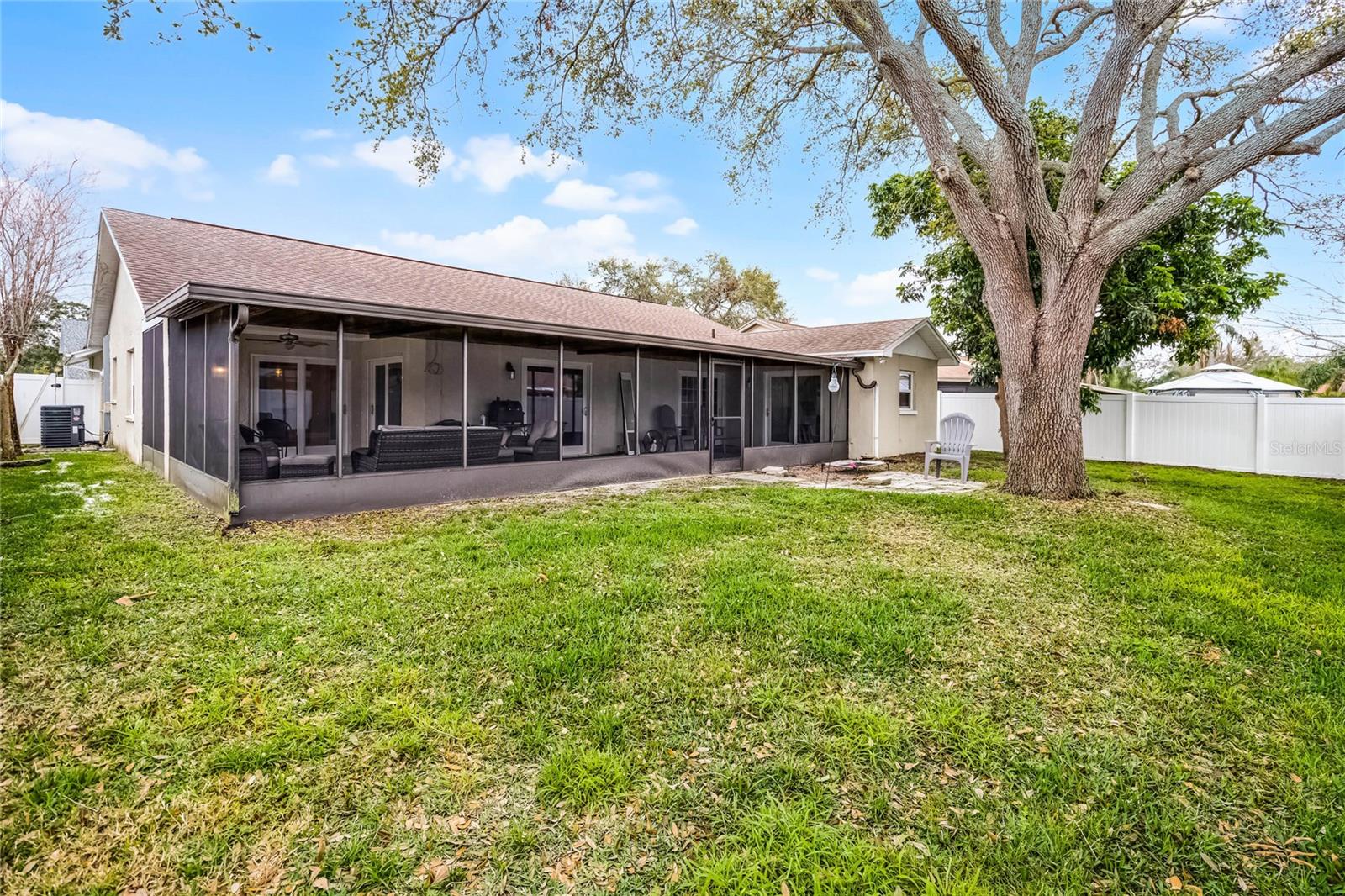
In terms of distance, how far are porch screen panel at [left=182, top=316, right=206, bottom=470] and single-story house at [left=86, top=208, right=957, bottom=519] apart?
60 millimetres

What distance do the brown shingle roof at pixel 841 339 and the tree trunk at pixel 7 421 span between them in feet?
45.6

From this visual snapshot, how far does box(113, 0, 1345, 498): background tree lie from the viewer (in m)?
7.77

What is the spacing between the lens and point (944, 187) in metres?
8.69

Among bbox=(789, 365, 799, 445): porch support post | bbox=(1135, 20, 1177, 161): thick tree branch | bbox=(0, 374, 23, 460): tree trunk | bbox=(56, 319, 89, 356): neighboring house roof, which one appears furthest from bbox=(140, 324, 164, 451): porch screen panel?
bbox=(1135, 20, 1177, 161): thick tree branch

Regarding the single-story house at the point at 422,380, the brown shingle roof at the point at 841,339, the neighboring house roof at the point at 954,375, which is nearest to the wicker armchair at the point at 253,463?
the single-story house at the point at 422,380

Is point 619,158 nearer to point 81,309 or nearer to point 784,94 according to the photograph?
point 784,94

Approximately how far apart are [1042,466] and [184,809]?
370 inches

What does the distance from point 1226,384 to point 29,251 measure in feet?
86.7

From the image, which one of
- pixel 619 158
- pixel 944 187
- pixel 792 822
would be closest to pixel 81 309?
pixel 619 158

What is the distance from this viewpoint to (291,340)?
10164mm

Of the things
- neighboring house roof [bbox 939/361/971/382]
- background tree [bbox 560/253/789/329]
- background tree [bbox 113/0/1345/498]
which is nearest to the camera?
background tree [bbox 113/0/1345/498]

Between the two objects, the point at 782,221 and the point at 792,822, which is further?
the point at 782,221

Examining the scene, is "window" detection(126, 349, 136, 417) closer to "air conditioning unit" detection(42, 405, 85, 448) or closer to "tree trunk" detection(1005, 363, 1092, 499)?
"air conditioning unit" detection(42, 405, 85, 448)

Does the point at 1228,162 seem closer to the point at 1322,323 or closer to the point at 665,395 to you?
the point at 1322,323
